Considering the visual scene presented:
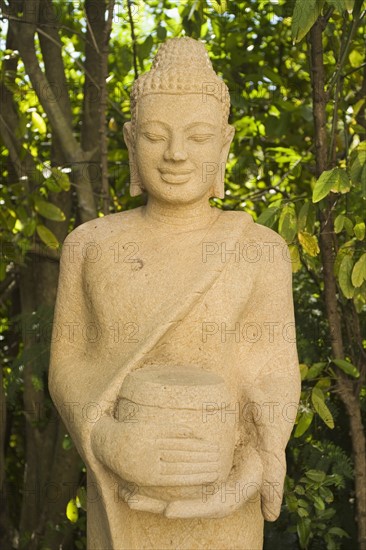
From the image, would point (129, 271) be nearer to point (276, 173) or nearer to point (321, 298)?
point (321, 298)

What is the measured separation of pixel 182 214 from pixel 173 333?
432mm

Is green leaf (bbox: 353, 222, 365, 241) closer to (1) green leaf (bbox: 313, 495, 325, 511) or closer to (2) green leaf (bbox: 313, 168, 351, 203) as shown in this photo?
(2) green leaf (bbox: 313, 168, 351, 203)

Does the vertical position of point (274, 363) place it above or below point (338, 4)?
below

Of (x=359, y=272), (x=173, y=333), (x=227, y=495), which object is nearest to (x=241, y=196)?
(x=359, y=272)

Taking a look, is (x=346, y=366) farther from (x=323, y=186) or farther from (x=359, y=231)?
(x=323, y=186)

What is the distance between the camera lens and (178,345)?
3.39 metres

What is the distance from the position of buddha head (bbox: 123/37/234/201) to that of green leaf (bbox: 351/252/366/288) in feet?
3.57

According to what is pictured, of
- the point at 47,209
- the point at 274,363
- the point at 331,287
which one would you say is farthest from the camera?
the point at 47,209

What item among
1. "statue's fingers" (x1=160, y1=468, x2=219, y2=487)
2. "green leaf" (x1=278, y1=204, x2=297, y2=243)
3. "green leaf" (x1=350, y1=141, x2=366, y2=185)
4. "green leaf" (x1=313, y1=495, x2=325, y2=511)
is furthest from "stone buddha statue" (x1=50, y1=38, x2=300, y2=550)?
"green leaf" (x1=313, y1=495, x2=325, y2=511)

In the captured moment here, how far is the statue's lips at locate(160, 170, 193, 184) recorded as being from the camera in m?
3.44

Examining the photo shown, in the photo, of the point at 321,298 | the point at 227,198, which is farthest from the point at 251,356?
the point at 227,198

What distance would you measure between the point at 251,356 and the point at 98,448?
0.65 meters

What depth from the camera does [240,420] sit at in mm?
3418

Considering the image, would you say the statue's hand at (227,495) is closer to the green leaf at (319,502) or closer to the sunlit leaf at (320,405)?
the sunlit leaf at (320,405)
